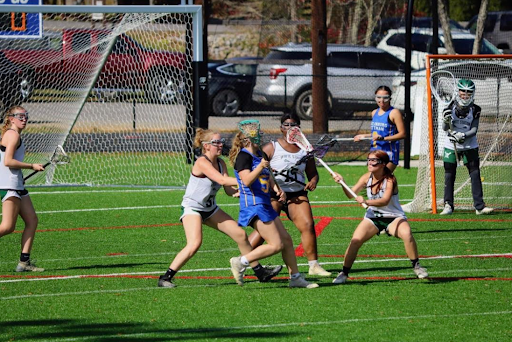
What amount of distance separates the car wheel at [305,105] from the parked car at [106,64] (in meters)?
5.16

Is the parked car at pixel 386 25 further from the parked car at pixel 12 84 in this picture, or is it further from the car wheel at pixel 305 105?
the parked car at pixel 12 84

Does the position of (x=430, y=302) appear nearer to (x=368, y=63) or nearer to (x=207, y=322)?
(x=207, y=322)

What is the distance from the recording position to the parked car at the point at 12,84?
19.9 m

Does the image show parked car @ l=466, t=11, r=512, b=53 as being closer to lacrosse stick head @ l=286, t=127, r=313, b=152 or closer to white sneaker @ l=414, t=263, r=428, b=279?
lacrosse stick head @ l=286, t=127, r=313, b=152

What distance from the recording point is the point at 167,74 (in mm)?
19297

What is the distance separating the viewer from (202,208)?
918 cm

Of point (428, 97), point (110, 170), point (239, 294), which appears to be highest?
point (428, 97)

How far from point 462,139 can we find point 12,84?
11596 millimetres

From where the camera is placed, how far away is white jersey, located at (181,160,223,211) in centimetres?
911

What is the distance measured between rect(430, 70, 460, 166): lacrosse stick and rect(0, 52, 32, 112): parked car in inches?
357

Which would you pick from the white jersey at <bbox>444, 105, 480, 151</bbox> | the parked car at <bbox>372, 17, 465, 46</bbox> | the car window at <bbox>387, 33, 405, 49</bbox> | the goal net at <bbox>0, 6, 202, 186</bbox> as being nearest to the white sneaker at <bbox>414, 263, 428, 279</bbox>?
the white jersey at <bbox>444, 105, 480, 151</bbox>

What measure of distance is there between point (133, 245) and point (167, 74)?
7.88 m

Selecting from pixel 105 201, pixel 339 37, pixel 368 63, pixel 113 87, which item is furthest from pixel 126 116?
pixel 339 37

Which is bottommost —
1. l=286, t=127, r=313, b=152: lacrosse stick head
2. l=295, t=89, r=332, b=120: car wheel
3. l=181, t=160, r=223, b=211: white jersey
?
l=295, t=89, r=332, b=120: car wheel
